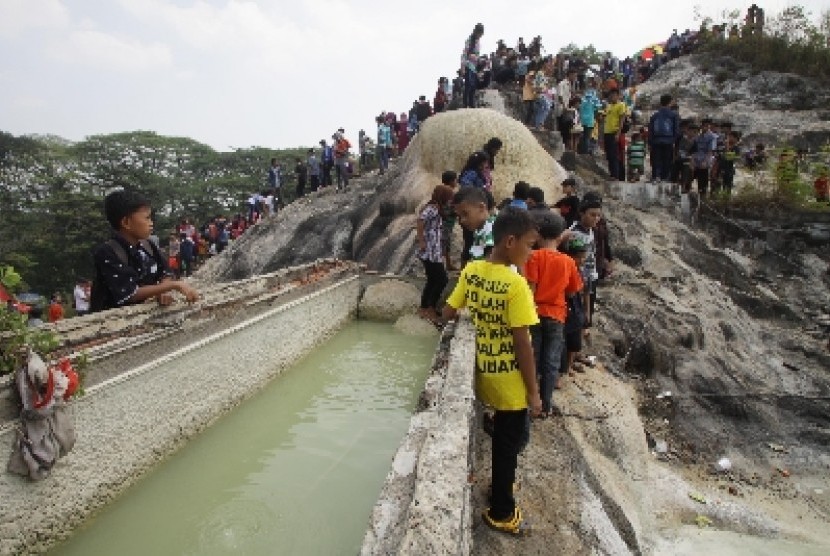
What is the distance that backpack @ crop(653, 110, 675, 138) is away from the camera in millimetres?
12273

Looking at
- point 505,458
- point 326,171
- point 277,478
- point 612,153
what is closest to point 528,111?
point 612,153

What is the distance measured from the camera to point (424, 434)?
3387 millimetres

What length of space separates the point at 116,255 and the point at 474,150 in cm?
811

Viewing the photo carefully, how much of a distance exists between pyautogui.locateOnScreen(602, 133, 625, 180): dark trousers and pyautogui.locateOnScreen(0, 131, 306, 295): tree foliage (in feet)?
66.4

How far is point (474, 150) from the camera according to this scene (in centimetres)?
1166

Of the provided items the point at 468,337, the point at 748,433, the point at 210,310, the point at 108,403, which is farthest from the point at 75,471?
the point at 748,433

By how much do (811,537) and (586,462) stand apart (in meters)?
2.32

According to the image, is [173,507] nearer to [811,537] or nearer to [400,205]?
[811,537]

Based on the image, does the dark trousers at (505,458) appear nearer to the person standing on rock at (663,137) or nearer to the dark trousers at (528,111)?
the person standing on rock at (663,137)

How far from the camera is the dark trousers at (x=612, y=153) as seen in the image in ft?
44.7

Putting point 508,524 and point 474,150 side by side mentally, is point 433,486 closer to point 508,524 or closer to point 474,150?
point 508,524

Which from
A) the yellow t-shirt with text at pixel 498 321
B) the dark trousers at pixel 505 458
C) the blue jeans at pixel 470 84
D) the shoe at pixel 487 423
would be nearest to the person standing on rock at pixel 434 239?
the shoe at pixel 487 423

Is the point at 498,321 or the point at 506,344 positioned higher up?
the point at 498,321

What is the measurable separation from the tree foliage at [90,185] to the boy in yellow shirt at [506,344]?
75.3ft
